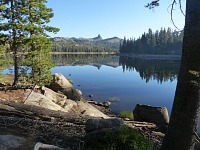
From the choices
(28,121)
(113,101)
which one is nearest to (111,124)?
(28,121)

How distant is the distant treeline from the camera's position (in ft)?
454

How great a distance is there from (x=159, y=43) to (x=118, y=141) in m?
142

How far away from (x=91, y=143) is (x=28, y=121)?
2930mm

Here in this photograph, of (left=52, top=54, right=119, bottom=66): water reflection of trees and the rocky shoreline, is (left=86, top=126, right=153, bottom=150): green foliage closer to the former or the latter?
the rocky shoreline

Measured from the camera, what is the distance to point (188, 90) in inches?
220

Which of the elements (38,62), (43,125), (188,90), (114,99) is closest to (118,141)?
(188,90)

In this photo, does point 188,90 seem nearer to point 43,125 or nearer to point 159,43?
point 43,125

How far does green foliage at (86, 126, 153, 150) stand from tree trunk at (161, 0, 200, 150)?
951 millimetres

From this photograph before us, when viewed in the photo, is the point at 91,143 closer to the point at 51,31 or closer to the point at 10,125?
the point at 10,125

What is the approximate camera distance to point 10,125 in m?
7.12

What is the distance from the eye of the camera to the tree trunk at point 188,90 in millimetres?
5469

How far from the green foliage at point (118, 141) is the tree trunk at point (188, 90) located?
3.12 feet

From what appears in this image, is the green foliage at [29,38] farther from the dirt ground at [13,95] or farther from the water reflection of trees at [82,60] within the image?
the water reflection of trees at [82,60]

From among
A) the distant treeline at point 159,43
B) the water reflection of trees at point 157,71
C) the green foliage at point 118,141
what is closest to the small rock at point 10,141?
the green foliage at point 118,141
